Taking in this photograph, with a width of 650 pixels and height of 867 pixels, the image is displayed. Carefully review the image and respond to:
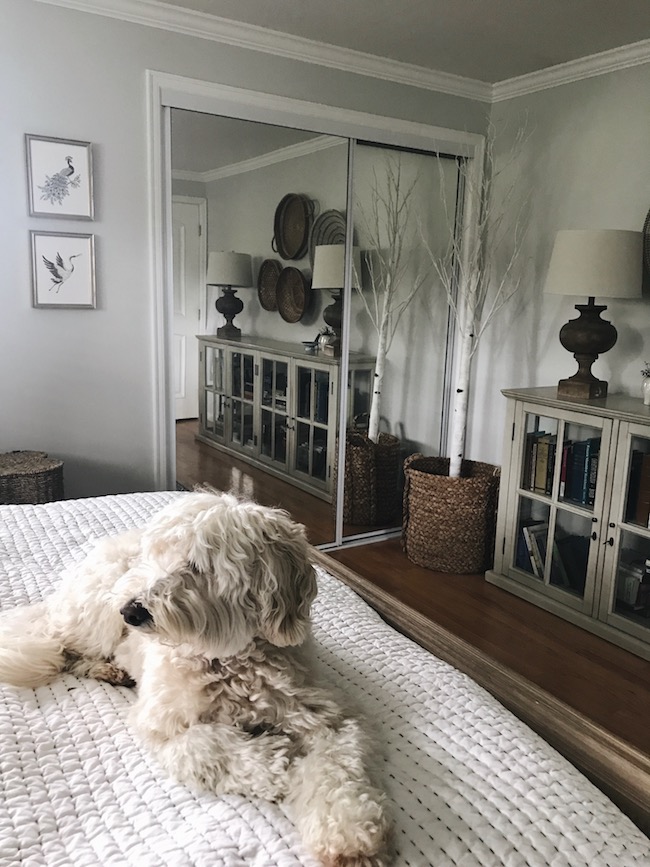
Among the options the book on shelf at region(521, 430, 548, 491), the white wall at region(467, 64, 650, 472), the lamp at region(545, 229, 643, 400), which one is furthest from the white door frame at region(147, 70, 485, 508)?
the lamp at region(545, 229, 643, 400)

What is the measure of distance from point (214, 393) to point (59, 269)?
2.95 ft

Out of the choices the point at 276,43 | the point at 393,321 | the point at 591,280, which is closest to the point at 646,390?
the point at 591,280

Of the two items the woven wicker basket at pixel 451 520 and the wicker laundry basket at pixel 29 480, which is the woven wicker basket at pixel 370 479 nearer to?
the woven wicker basket at pixel 451 520

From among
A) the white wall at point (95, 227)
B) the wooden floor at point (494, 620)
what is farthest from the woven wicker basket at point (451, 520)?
the white wall at point (95, 227)

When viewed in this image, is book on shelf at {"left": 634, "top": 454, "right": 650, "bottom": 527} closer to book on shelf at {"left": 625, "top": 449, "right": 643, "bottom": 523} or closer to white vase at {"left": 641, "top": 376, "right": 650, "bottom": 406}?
book on shelf at {"left": 625, "top": 449, "right": 643, "bottom": 523}

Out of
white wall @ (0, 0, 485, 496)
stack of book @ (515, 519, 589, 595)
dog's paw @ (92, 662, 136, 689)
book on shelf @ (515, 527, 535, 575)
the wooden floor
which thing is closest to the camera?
dog's paw @ (92, 662, 136, 689)

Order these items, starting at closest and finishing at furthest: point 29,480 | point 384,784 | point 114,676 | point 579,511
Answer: point 384,784 → point 114,676 → point 29,480 → point 579,511

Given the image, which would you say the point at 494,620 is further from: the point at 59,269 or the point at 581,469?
the point at 59,269

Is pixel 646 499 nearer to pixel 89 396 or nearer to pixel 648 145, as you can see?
pixel 648 145

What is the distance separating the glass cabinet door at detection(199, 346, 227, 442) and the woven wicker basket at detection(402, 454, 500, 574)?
39.2 inches

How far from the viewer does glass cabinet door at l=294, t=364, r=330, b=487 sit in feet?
11.8

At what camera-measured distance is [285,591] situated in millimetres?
1063

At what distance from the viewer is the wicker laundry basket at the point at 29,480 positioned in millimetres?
2615

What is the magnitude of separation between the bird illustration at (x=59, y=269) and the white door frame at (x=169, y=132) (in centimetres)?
35
